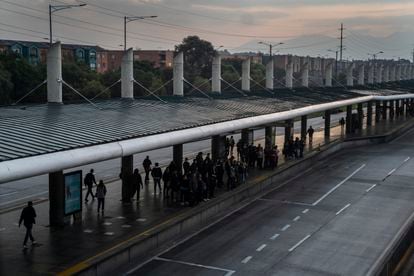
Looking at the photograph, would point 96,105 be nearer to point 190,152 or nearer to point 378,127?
point 190,152

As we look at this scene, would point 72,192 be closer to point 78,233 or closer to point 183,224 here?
point 78,233

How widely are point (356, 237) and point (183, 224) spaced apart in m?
5.06

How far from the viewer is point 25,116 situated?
1741cm

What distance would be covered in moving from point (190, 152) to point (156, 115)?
1558 cm

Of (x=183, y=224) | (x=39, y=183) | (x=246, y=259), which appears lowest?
(x=39, y=183)

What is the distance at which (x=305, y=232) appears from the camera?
1786 cm

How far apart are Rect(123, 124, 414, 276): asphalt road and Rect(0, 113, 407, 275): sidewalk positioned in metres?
1.23

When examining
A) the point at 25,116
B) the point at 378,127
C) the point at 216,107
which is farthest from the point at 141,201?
the point at 378,127

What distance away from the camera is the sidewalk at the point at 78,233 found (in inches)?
526

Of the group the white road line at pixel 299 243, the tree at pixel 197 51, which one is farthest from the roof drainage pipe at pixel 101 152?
the tree at pixel 197 51

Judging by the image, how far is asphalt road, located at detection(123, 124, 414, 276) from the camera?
14.6 metres

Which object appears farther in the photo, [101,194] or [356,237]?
[101,194]

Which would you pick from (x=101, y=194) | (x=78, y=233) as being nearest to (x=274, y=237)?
(x=101, y=194)

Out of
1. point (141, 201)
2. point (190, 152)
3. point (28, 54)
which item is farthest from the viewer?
point (28, 54)
